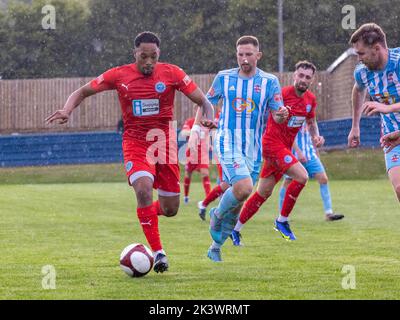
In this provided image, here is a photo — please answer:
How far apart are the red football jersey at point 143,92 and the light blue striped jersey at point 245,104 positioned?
118cm

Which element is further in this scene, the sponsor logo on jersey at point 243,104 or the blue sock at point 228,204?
the sponsor logo on jersey at point 243,104

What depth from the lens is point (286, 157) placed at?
497 inches

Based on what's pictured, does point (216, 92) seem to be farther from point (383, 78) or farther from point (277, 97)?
point (383, 78)

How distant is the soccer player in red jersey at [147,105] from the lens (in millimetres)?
9234

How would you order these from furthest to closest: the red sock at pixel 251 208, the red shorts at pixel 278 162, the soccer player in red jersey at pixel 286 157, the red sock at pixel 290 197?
the red sock at pixel 290 197
the red shorts at pixel 278 162
the soccer player in red jersey at pixel 286 157
the red sock at pixel 251 208

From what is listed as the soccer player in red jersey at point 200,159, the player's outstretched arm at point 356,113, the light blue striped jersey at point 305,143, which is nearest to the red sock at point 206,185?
the soccer player in red jersey at point 200,159

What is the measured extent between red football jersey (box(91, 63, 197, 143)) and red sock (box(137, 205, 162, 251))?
748 millimetres

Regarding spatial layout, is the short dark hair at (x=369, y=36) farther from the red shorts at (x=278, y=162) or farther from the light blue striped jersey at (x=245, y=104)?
the red shorts at (x=278, y=162)

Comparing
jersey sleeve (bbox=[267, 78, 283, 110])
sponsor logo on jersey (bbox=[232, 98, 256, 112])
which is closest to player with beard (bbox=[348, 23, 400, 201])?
jersey sleeve (bbox=[267, 78, 283, 110])

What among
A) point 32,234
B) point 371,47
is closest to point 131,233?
point 32,234

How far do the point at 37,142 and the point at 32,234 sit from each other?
17.7 metres

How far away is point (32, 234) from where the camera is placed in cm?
1349

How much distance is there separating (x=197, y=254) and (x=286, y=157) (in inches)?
95.0
